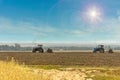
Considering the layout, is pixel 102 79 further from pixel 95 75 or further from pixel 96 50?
pixel 96 50

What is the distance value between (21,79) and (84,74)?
1108 cm

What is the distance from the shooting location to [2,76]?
15.4 meters

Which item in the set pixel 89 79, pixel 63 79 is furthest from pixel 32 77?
pixel 89 79

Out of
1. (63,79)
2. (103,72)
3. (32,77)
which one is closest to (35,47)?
(103,72)

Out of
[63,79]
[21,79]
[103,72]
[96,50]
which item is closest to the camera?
[21,79]

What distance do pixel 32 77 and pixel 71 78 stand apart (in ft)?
23.0

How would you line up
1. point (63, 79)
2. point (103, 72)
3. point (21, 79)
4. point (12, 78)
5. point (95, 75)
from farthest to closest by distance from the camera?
point (103, 72), point (95, 75), point (63, 79), point (21, 79), point (12, 78)

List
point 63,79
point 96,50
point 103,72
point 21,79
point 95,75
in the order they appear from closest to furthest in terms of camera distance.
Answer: point 21,79 < point 63,79 < point 95,75 < point 103,72 < point 96,50

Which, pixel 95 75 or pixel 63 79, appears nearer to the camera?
pixel 63 79

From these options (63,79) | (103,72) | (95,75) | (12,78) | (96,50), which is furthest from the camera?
(96,50)

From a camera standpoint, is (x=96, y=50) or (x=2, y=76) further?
(x=96, y=50)

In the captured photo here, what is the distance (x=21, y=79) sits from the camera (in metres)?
16.3

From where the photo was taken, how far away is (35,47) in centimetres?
7331

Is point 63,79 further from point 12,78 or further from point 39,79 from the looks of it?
point 12,78
